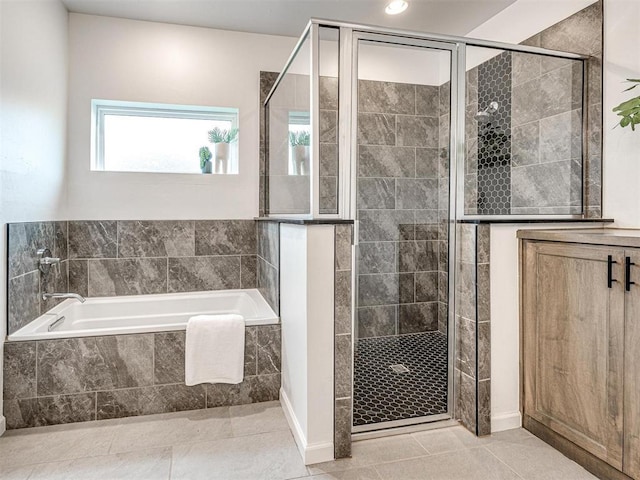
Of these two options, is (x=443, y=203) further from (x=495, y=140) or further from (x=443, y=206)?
(x=495, y=140)

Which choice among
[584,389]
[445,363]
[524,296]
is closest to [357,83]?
[524,296]

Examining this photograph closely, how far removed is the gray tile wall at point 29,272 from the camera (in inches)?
86.7

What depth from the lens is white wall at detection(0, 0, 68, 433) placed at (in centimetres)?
213

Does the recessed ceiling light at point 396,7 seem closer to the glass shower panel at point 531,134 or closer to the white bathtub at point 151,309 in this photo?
the glass shower panel at point 531,134

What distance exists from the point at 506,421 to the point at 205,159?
107 inches

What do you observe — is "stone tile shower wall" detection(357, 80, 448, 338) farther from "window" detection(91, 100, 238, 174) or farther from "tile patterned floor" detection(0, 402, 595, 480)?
"window" detection(91, 100, 238, 174)

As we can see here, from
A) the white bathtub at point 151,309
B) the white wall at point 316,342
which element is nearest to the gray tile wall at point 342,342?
the white wall at point 316,342

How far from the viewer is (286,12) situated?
297cm

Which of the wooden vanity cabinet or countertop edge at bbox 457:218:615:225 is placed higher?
countertop edge at bbox 457:218:615:225

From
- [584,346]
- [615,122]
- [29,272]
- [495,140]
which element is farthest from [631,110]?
[29,272]

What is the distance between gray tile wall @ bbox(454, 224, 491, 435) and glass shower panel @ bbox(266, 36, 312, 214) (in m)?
0.84

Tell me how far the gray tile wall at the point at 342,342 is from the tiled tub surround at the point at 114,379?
663 mm

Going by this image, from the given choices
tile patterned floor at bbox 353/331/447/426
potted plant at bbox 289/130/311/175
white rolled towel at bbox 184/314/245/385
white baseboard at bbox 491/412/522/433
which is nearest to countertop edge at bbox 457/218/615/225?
tile patterned floor at bbox 353/331/447/426

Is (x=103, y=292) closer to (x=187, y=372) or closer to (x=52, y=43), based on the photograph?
(x=187, y=372)
